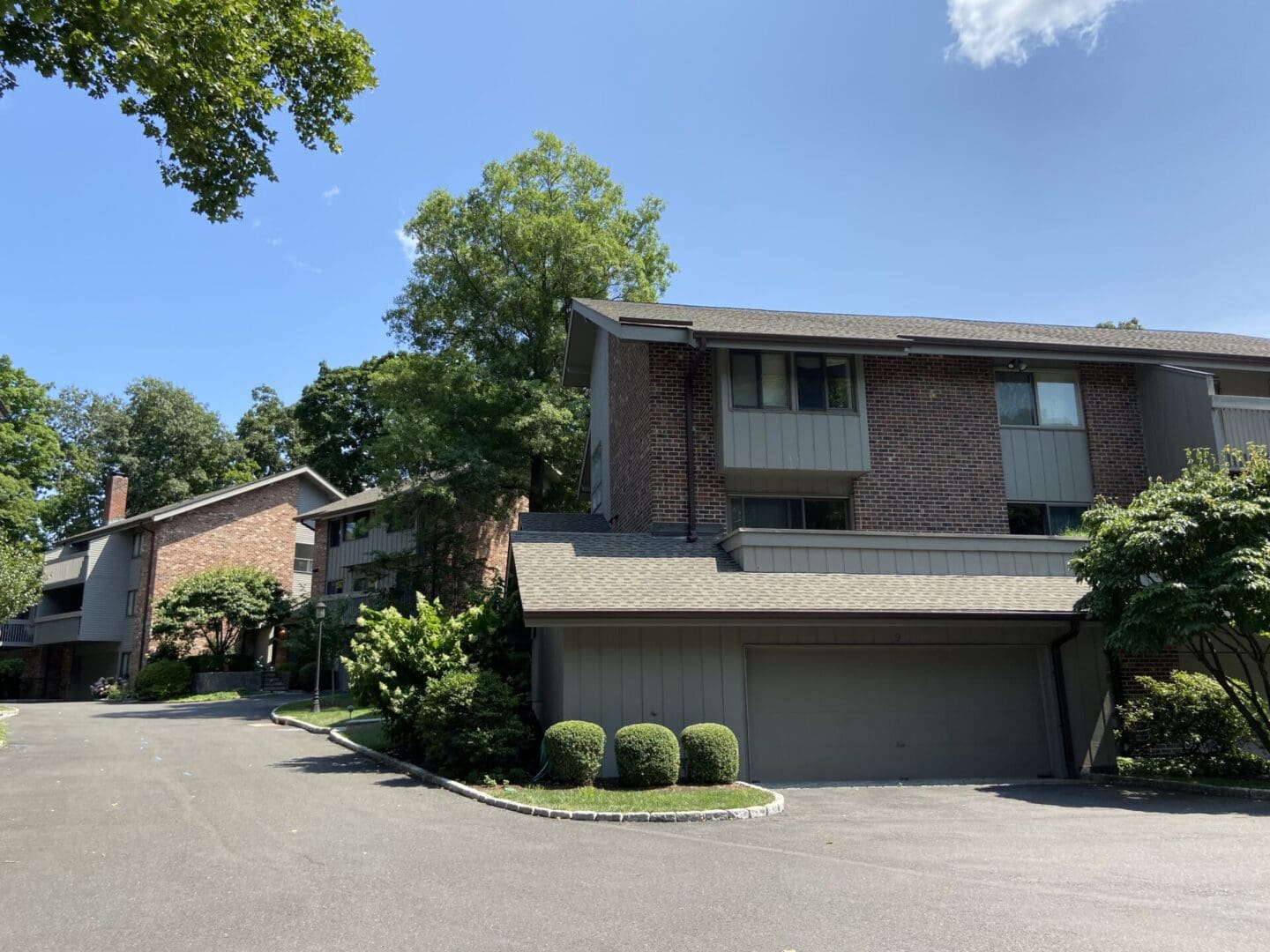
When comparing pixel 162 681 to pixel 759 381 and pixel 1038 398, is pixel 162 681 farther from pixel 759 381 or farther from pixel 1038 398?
pixel 1038 398

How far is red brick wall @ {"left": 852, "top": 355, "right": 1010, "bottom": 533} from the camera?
17.4 meters

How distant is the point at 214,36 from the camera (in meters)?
10.6

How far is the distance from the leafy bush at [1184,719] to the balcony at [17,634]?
156 feet

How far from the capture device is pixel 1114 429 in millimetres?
18609

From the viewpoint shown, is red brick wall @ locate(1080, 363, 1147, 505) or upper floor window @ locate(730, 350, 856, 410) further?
red brick wall @ locate(1080, 363, 1147, 505)

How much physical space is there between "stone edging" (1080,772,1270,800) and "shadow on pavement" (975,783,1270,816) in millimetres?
121

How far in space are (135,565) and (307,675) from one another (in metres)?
12.1

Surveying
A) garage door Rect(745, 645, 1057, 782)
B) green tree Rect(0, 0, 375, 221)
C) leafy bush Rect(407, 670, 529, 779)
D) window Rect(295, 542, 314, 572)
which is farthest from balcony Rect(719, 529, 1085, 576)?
window Rect(295, 542, 314, 572)

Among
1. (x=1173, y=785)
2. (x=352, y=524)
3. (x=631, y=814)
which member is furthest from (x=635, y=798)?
(x=352, y=524)

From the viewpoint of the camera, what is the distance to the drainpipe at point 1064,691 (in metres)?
14.4

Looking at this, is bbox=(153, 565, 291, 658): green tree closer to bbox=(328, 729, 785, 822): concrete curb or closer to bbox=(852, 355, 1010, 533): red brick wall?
bbox=(328, 729, 785, 822): concrete curb

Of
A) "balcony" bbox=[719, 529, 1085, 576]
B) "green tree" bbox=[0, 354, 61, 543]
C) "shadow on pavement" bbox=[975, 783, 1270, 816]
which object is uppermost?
"green tree" bbox=[0, 354, 61, 543]

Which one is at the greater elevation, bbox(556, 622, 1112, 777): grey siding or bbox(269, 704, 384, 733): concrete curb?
bbox(556, 622, 1112, 777): grey siding

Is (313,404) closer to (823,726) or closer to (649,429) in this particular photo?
(649,429)
